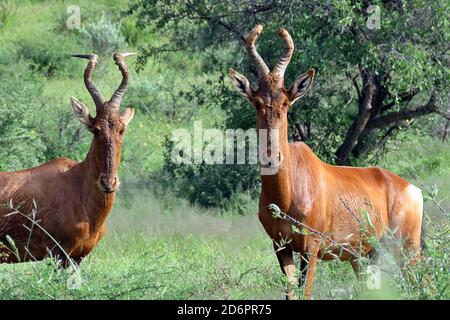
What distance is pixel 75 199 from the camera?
10125 mm

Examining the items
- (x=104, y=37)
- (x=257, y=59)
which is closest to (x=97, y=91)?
(x=257, y=59)

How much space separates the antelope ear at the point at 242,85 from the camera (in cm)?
973

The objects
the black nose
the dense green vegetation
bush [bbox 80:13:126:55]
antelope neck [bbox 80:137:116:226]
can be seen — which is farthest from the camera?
bush [bbox 80:13:126:55]

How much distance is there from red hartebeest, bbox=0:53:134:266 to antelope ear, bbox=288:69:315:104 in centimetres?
163

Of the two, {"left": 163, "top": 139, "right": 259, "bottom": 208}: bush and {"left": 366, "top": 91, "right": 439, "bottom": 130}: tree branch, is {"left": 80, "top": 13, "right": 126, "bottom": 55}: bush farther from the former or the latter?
{"left": 366, "top": 91, "right": 439, "bottom": 130}: tree branch

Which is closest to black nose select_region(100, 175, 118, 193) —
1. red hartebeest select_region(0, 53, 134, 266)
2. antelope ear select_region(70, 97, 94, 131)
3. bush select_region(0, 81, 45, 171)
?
red hartebeest select_region(0, 53, 134, 266)

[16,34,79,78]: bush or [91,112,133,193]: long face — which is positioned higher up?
[16,34,79,78]: bush

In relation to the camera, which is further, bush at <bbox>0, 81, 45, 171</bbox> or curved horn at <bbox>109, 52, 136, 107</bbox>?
bush at <bbox>0, 81, 45, 171</bbox>

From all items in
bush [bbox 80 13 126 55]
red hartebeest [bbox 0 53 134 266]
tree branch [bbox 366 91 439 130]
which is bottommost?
red hartebeest [bbox 0 53 134 266]

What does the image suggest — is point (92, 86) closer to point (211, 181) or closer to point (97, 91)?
point (97, 91)

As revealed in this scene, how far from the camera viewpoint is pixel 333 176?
33.7ft

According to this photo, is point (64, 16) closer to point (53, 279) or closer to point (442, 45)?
point (442, 45)

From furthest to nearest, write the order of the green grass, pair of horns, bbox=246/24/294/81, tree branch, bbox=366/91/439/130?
tree branch, bbox=366/91/439/130 → pair of horns, bbox=246/24/294/81 → the green grass

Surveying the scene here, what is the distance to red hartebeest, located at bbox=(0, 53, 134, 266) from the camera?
389 inches
